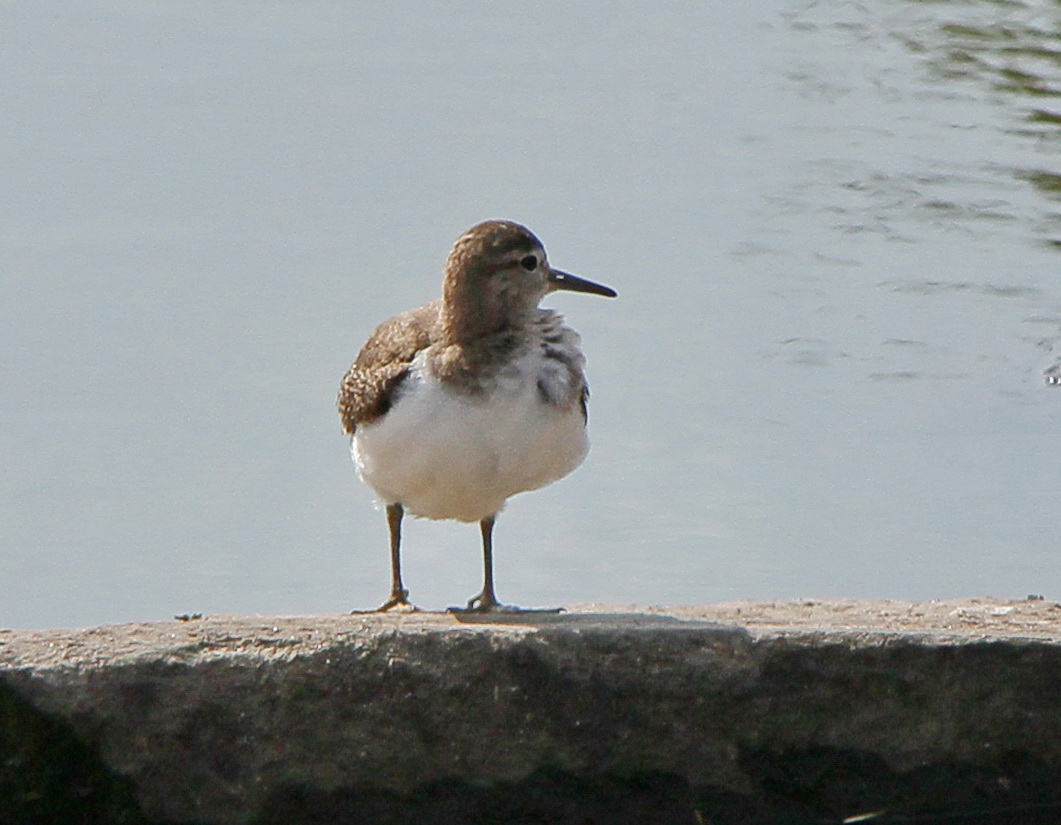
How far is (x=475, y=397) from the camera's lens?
682 cm

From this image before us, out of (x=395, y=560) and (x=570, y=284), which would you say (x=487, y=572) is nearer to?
(x=395, y=560)

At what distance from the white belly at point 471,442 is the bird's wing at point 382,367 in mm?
78

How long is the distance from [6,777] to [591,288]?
3053mm

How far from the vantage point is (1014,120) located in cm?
1240

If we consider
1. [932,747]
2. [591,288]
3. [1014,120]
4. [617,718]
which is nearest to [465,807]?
[617,718]

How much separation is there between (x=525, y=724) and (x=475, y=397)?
5.17 feet

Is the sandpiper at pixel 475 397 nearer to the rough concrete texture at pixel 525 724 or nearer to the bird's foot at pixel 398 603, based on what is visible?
the bird's foot at pixel 398 603

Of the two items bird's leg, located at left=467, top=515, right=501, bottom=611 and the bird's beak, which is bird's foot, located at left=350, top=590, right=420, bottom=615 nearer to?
bird's leg, located at left=467, top=515, right=501, bottom=611

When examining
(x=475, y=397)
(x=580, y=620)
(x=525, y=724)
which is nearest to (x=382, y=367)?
(x=475, y=397)

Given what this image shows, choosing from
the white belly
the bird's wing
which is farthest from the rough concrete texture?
the bird's wing

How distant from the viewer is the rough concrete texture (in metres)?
5.42

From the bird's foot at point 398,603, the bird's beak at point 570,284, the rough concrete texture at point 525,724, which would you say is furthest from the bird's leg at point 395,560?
the rough concrete texture at point 525,724

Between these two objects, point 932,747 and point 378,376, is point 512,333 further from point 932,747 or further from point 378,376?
point 932,747

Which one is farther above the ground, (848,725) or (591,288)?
(591,288)
